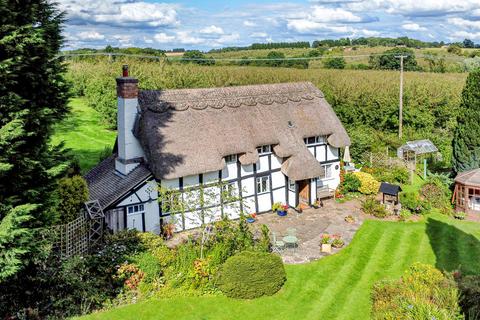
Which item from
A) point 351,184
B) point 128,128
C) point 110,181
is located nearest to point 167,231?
point 110,181

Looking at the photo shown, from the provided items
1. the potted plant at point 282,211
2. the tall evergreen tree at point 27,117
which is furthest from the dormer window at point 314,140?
the tall evergreen tree at point 27,117

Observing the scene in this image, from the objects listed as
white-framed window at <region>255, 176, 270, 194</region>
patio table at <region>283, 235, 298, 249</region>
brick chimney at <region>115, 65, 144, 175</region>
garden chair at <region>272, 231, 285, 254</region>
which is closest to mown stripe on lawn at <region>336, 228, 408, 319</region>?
patio table at <region>283, 235, 298, 249</region>

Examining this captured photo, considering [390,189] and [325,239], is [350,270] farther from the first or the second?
[390,189]

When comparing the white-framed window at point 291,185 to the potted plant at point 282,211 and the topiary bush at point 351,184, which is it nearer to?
the potted plant at point 282,211

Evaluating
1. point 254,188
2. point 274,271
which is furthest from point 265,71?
point 274,271

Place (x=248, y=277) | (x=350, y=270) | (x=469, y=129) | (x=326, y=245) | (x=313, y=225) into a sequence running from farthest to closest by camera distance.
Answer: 1. (x=469, y=129)
2. (x=313, y=225)
3. (x=326, y=245)
4. (x=350, y=270)
5. (x=248, y=277)

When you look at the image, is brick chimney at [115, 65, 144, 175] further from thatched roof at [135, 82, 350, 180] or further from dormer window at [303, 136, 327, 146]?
dormer window at [303, 136, 327, 146]

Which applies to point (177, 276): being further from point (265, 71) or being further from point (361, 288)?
point (265, 71)
